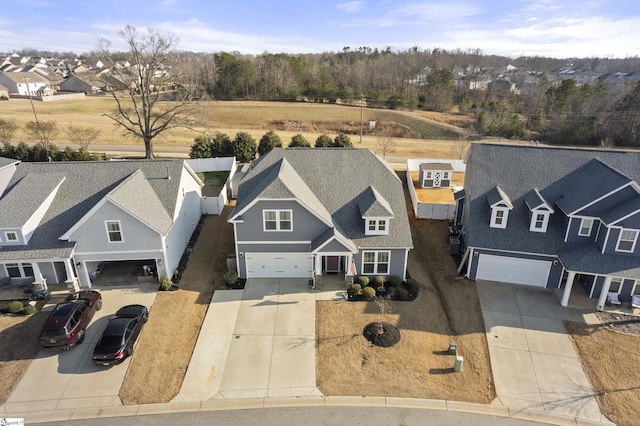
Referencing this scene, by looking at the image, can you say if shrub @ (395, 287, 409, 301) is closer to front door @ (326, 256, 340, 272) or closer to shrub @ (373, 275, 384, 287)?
shrub @ (373, 275, 384, 287)

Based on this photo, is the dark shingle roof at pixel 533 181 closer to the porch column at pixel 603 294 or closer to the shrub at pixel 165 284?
the porch column at pixel 603 294

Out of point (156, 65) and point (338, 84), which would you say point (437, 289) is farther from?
point (338, 84)

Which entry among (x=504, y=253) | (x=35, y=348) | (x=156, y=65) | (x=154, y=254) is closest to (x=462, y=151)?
(x=504, y=253)

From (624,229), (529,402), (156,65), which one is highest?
(156,65)

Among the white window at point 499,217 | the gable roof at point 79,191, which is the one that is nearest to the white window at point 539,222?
the white window at point 499,217

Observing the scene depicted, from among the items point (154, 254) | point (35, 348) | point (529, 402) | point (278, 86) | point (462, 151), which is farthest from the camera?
point (278, 86)

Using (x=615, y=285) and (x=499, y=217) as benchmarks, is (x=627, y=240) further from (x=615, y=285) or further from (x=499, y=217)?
(x=499, y=217)
